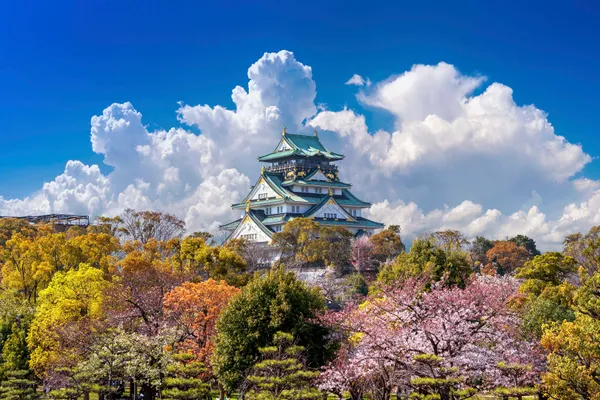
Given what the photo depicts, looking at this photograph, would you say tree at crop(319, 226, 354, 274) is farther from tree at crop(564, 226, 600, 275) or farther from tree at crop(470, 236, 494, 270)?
tree at crop(564, 226, 600, 275)

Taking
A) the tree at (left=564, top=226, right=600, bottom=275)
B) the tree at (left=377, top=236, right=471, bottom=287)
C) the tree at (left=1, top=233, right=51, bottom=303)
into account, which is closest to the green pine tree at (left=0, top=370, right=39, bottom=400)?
the tree at (left=1, top=233, right=51, bottom=303)

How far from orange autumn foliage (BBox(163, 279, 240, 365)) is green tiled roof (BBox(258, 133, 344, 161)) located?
56.4 metres

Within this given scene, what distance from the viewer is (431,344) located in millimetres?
25203

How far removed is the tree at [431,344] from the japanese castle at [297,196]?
164 feet

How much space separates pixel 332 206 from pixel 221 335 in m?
56.3

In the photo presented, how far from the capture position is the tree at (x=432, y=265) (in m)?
32.1

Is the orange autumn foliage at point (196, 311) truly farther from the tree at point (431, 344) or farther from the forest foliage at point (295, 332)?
the tree at point (431, 344)

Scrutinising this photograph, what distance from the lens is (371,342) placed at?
25.3 meters

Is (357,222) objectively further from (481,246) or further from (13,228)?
(13,228)

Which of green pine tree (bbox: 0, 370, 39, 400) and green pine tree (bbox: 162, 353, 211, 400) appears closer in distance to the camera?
green pine tree (bbox: 162, 353, 211, 400)

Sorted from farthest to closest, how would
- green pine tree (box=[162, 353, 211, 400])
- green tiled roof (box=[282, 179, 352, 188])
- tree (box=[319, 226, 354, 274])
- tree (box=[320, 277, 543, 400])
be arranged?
1. green tiled roof (box=[282, 179, 352, 188])
2. tree (box=[319, 226, 354, 274])
3. green pine tree (box=[162, 353, 211, 400])
4. tree (box=[320, 277, 543, 400])

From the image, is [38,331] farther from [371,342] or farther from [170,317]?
[371,342]

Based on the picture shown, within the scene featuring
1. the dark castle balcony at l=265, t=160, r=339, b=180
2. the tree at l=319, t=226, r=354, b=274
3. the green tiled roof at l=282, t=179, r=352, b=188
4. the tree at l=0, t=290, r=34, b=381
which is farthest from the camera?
the dark castle balcony at l=265, t=160, r=339, b=180

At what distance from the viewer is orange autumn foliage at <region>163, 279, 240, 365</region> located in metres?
32.5
